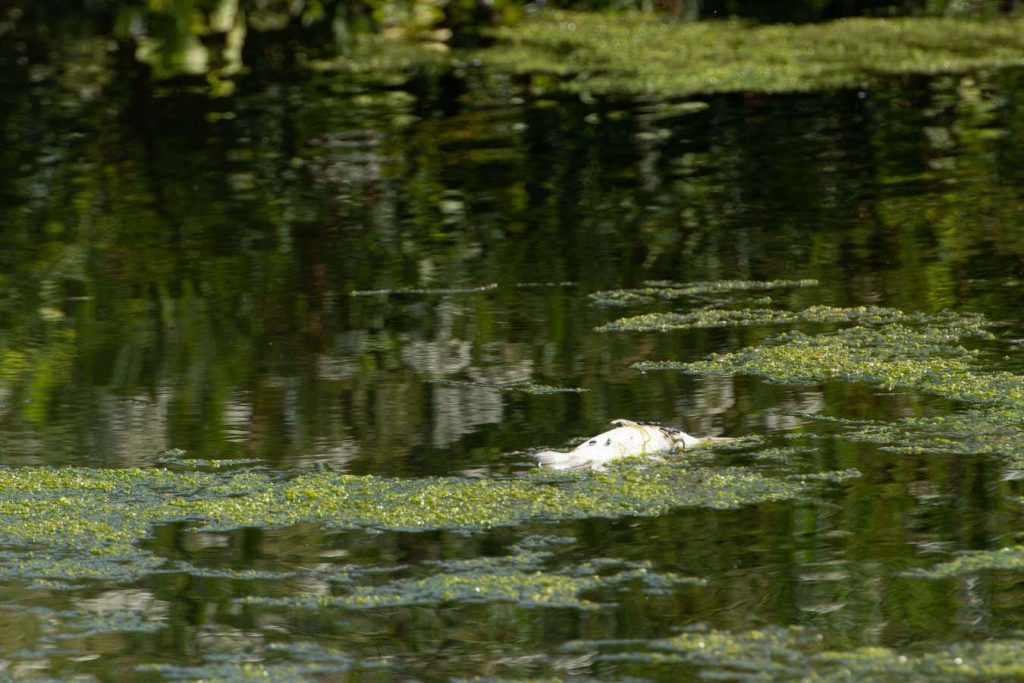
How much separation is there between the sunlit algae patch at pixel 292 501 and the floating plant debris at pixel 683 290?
1744mm

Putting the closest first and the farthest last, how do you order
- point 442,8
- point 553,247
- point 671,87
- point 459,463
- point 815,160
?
1. point 459,463
2. point 553,247
3. point 815,160
4. point 671,87
5. point 442,8

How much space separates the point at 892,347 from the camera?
4.64 m

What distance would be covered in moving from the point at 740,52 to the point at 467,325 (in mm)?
6195

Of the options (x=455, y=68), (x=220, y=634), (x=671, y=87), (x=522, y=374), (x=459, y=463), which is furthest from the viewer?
(x=455, y=68)

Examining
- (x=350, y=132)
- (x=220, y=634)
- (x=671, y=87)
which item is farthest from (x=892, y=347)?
(x=671, y=87)

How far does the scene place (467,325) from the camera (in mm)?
5297

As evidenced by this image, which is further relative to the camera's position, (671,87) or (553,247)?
(671,87)

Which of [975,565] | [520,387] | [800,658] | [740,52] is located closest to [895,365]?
[520,387]

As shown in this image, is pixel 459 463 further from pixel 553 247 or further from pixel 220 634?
pixel 553 247

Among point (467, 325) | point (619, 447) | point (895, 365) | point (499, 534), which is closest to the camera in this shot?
point (499, 534)

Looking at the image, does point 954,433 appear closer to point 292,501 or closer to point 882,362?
point 882,362

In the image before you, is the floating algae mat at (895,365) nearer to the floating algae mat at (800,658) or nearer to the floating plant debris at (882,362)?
the floating plant debris at (882,362)

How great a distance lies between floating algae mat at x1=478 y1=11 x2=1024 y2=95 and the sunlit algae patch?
6422 mm

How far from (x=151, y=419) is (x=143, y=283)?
1.79 metres
